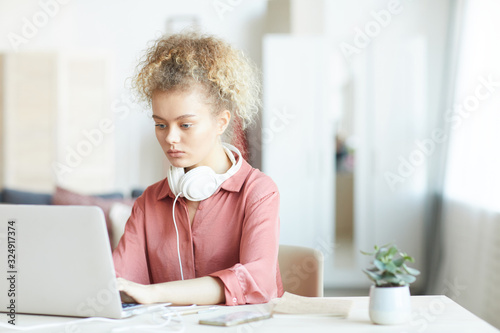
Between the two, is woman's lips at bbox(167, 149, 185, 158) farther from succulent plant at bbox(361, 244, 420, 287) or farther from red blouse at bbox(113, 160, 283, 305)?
succulent plant at bbox(361, 244, 420, 287)

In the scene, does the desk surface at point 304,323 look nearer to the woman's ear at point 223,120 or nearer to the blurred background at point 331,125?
the woman's ear at point 223,120

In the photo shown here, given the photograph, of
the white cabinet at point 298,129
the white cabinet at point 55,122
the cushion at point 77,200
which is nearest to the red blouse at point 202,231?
the cushion at point 77,200

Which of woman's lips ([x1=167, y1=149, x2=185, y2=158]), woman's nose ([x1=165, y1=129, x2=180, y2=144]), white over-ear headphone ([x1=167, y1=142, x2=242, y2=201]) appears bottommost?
white over-ear headphone ([x1=167, y1=142, x2=242, y2=201])

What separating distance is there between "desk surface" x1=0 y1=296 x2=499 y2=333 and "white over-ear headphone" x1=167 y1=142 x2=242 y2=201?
342mm

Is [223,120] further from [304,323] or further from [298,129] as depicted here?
[298,129]

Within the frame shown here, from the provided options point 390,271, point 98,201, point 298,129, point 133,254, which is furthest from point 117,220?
point 390,271

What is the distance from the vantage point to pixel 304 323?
1263mm

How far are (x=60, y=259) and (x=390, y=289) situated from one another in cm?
65

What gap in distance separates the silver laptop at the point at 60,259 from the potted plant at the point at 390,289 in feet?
1.68

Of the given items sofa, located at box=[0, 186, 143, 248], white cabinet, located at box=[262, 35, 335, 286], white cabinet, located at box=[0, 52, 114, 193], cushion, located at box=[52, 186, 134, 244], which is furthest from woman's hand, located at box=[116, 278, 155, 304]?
white cabinet, located at box=[0, 52, 114, 193]

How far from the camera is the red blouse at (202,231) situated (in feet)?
5.23

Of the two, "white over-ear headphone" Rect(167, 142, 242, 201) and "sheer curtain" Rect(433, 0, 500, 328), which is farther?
"sheer curtain" Rect(433, 0, 500, 328)

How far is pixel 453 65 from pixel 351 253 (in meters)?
1.54

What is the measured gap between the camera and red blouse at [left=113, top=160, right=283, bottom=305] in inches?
62.7
